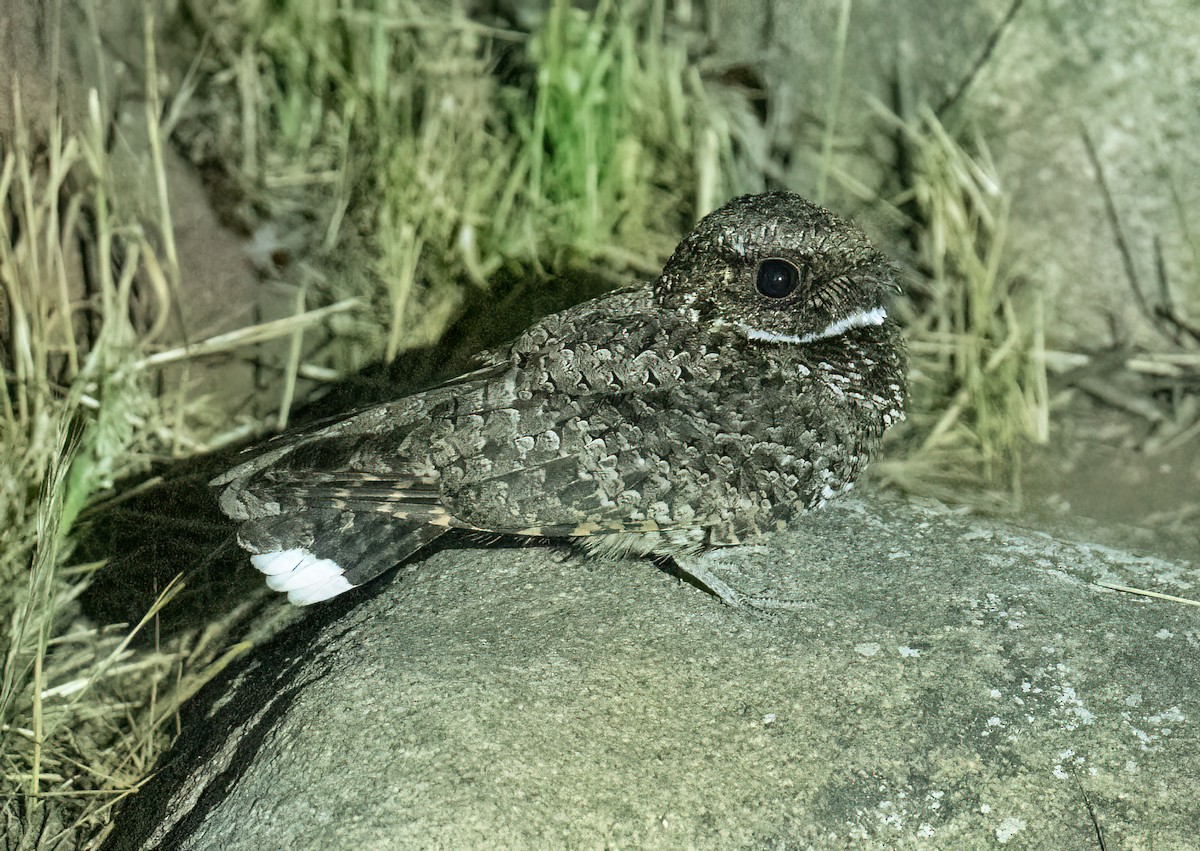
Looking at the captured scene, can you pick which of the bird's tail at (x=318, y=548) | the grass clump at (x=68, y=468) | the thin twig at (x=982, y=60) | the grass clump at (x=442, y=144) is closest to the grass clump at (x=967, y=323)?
the thin twig at (x=982, y=60)

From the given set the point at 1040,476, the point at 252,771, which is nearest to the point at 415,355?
the point at 252,771

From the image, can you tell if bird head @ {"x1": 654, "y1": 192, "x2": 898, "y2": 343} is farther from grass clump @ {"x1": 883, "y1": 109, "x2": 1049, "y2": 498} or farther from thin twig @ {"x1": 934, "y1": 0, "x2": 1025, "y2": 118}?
thin twig @ {"x1": 934, "y1": 0, "x2": 1025, "y2": 118}

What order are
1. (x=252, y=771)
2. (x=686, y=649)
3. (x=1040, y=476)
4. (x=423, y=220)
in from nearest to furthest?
(x=252, y=771) < (x=686, y=649) < (x=1040, y=476) < (x=423, y=220)

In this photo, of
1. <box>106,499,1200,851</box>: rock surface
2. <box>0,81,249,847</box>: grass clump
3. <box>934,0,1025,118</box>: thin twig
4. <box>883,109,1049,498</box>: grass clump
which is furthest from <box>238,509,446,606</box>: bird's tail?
<box>934,0,1025,118</box>: thin twig

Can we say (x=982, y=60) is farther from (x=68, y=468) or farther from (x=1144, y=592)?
(x=68, y=468)

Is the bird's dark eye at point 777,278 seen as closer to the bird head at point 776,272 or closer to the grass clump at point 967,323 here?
the bird head at point 776,272

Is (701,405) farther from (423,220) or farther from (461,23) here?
(461,23)
